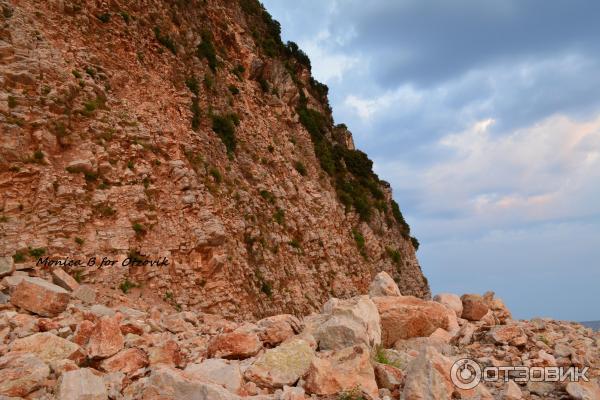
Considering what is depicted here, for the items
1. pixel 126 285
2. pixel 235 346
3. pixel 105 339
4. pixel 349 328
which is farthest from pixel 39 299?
pixel 126 285

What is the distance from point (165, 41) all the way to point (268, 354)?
15455mm

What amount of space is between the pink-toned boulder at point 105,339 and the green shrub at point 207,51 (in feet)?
51.7

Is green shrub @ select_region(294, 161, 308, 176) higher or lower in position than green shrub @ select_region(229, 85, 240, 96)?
lower

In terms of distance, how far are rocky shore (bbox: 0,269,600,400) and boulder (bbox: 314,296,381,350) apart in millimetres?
18

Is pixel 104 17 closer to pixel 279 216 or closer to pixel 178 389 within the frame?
pixel 279 216

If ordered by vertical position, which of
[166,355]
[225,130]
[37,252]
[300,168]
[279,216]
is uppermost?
[300,168]

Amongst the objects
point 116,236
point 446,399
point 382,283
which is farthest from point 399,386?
point 116,236

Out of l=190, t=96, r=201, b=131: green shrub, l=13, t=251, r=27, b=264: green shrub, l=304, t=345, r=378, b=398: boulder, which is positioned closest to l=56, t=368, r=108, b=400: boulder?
l=304, t=345, r=378, b=398: boulder

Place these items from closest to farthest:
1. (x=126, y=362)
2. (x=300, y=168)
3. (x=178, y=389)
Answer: (x=178, y=389) → (x=126, y=362) → (x=300, y=168)

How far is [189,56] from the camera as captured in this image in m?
18.6

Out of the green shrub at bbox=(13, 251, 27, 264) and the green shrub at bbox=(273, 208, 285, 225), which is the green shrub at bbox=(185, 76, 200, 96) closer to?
the green shrub at bbox=(273, 208, 285, 225)

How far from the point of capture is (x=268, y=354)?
541 cm

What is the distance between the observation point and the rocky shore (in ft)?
15.5

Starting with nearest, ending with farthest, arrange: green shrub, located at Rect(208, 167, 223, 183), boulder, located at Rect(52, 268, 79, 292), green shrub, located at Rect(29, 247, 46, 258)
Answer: boulder, located at Rect(52, 268, 79, 292), green shrub, located at Rect(29, 247, 46, 258), green shrub, located at Rect(208, 167, 223, 183)
